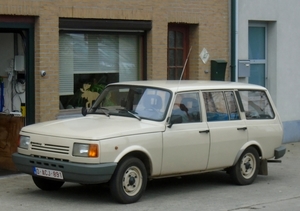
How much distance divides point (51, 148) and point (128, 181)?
1155mm

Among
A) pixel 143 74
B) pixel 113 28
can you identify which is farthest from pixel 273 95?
pixel 113 28

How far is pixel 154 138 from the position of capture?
391 inches

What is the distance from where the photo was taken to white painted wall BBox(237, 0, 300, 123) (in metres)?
17.3

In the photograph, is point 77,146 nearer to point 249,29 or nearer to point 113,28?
point 113,28

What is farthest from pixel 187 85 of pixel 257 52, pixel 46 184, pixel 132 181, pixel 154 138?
pixel 257 52

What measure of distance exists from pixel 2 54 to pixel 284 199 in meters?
6.01

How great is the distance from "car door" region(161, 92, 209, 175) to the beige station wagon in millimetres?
15

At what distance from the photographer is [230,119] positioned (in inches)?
443

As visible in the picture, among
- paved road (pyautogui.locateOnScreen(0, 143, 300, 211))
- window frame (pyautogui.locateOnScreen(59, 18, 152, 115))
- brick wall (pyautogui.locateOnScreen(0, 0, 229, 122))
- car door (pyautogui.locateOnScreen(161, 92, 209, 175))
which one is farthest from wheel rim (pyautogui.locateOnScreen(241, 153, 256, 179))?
window frame (pyautogui.locateOnScreen(59, 18, 152, 115))

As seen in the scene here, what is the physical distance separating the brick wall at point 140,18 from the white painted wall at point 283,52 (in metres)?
1.50

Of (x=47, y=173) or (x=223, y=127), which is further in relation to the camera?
(x=223, y=127)

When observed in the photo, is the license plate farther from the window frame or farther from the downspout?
the downspout

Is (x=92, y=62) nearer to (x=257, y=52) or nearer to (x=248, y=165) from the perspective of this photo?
(x=248, y=165)

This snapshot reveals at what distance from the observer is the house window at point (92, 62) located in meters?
13.6
